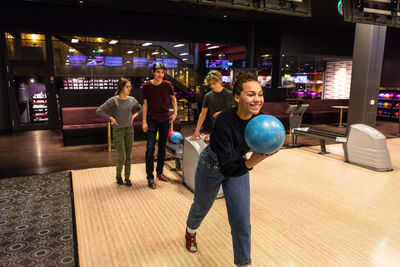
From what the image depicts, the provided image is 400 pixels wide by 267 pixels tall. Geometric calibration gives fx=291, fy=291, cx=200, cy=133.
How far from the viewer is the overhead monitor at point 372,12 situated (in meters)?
5.72

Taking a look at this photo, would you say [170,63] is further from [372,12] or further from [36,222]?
[36,222]

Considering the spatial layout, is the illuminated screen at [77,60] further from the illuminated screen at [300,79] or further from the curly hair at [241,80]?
the illuminated screen at [300,79]

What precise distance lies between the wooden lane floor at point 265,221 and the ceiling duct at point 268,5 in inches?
116

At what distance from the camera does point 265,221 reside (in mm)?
3137

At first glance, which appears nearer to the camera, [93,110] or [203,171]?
[203,171]

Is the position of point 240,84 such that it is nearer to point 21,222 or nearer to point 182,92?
point 21,222

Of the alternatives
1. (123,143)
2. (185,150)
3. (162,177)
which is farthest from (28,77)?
(185,150)

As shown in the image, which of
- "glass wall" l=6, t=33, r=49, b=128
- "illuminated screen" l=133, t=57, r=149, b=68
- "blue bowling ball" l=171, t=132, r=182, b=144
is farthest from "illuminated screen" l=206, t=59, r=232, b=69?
"blue bowling ball" l=171, t=132, r=182, b=144

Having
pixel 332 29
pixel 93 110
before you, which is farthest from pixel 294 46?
pixel 93 110

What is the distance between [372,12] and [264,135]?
19.4 ft

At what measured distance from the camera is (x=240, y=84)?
1816 millimetres

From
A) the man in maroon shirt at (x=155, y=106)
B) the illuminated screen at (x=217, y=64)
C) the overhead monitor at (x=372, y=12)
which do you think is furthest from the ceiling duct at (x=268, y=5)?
the illuminated screen at (x=217, y=64)

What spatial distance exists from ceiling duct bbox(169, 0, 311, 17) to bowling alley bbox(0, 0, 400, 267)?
0.03 meters

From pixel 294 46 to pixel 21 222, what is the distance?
38.6ft
